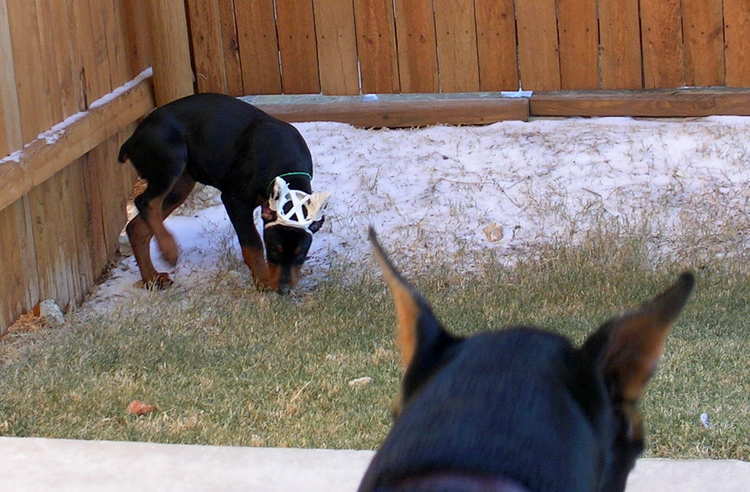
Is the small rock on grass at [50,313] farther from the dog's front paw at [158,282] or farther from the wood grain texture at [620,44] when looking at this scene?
the wood grain texture at [620,44]

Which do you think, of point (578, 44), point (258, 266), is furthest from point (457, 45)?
point (258, 266)

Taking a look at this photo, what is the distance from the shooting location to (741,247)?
7.54 m

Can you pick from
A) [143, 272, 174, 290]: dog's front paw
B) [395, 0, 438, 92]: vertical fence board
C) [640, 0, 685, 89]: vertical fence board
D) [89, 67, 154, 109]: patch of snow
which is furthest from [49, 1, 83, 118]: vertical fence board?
[640, 0, 685, 89]: vertical fence board

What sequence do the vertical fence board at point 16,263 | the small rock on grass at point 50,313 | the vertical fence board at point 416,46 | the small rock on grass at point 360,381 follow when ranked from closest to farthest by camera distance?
1. the small rock on grass at point 360,381
2. the vertical fence board at point 16,263
3. the small rock on grass at point 50,313
4. the vertical fence board at point 416,46

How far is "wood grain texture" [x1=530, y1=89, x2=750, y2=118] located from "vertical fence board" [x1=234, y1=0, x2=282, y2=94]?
2121mm

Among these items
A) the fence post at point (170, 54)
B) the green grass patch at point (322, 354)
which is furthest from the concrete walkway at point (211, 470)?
the fence post at point (170, 54)

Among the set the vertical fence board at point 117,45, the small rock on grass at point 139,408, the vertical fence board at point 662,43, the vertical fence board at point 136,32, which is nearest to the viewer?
the small rock on grass at point 139,408

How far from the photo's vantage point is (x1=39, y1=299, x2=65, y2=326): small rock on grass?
7086mm

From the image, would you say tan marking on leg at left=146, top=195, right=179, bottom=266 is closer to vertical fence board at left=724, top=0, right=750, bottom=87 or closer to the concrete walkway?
the concrete walkway

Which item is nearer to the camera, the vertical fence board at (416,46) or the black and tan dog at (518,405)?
the black and tan dog at (518,405)

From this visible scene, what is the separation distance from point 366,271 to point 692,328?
237 centimetres

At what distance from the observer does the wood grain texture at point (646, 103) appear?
28.5ft

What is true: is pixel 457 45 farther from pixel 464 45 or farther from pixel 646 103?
pixel 646 103

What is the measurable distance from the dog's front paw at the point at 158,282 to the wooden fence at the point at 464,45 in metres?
2.21
